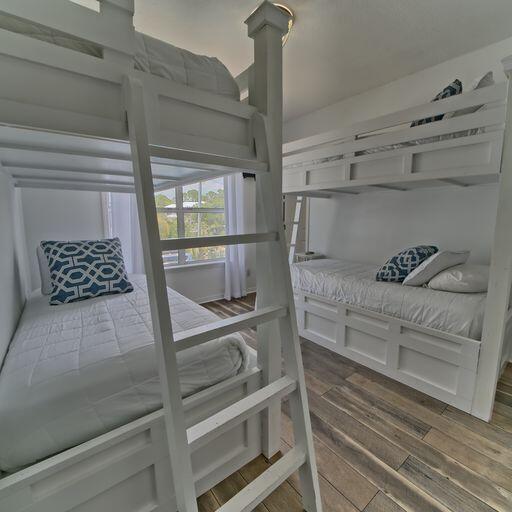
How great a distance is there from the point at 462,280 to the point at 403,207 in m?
1.16

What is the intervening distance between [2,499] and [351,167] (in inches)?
92.2

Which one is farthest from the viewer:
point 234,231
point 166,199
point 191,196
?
point 234,231

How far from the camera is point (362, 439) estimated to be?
148 cm

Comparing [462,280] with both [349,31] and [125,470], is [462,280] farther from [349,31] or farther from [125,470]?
[125,470]

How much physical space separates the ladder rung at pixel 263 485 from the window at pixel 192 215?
263 centimetres

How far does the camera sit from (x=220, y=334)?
890 millimetres

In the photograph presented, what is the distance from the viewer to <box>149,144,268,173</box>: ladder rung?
821 millimetres

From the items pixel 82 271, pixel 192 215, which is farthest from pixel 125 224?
pixel 82 271

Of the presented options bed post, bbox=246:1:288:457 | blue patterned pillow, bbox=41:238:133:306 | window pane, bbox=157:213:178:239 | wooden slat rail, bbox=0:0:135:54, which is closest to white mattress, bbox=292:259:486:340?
bed post, bbox=246:1:288:457

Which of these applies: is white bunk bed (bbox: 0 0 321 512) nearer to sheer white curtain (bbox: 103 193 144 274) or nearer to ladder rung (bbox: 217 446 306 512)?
ladder rung (bbox: 217 446 306 512)

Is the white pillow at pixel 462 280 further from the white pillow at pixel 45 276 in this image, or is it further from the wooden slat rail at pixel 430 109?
the white pillow at pixel 45 276

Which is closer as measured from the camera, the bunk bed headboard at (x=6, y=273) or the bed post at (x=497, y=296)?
the bunk bed headboard at (x=6, y=273)

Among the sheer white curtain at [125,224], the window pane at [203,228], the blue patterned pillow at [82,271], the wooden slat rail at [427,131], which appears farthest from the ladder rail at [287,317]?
the window pane at [203,228]

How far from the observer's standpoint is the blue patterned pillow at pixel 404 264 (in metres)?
2.17
